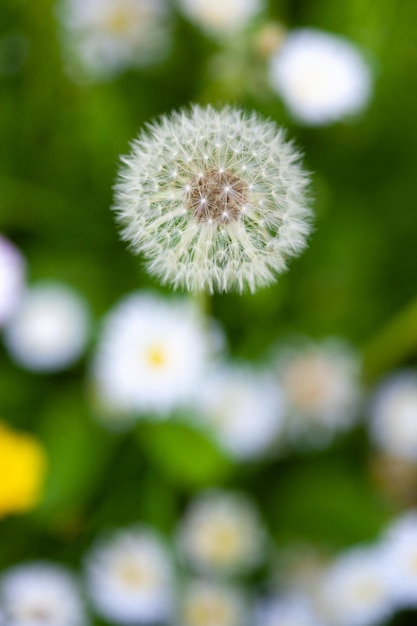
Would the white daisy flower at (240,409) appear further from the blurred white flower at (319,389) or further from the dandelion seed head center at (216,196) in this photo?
the dandelion seed head center at (216,196)

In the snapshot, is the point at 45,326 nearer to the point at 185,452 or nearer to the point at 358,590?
the point at 185,452

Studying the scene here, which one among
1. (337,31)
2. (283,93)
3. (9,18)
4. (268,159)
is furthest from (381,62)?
(268,159)

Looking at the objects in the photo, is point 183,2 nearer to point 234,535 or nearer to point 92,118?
point 92,118

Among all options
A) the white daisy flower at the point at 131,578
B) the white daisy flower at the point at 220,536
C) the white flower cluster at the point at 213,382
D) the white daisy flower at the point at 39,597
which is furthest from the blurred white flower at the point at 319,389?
the white daisy flower at the point at 39,597

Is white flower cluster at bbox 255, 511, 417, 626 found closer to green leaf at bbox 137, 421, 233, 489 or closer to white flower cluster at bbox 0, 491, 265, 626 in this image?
white flower cluster at bbox 0, 491, 265, 626

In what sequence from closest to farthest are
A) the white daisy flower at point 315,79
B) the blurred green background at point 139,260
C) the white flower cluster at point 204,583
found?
the white daisy flower at point 315,79 → the white flower cluster at point 204,583 → the blurred green background at point 139,260

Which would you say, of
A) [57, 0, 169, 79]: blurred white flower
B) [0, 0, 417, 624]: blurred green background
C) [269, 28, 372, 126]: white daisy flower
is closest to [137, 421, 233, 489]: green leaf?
[0, 0, 417, 624]: blurred green background
